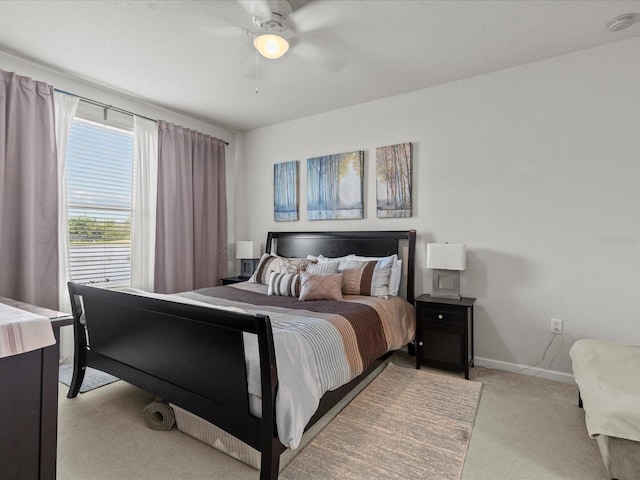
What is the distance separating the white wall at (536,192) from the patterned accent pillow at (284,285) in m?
1.18

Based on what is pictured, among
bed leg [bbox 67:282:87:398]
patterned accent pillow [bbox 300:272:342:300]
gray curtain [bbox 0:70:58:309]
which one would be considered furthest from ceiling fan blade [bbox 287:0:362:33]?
bed leg [bbox 67:282:87:398]

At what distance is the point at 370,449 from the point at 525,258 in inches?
83.4

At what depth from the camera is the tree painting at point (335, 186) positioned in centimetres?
373

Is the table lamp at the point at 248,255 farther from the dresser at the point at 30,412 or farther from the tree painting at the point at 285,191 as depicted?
the dresser at the point at 30,412

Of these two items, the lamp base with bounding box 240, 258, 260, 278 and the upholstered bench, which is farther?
the lamp base with bounding box 240, 258, 260, 278

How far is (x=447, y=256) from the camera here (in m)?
2.97

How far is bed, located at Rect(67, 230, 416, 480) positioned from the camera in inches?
58.6

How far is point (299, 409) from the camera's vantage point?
→ 1.54 meters

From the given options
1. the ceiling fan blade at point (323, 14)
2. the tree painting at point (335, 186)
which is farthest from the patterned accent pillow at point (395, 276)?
the ceiling fan blade at point (323, 14)

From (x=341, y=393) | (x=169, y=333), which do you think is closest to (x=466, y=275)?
(x=341, y=393)

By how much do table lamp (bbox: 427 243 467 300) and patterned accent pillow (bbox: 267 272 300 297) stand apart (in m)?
1.25

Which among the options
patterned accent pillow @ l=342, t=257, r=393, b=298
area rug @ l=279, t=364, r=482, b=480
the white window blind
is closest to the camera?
area rug @ l=279, t=364, r=482, b=480

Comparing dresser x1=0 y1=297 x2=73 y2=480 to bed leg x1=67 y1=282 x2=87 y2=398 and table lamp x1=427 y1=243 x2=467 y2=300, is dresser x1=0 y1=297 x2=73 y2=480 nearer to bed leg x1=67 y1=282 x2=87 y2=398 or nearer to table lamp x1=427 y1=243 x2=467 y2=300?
bed leg x1=67 y1=282 x2=87 y2=398

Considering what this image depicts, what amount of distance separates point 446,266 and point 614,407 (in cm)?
157
